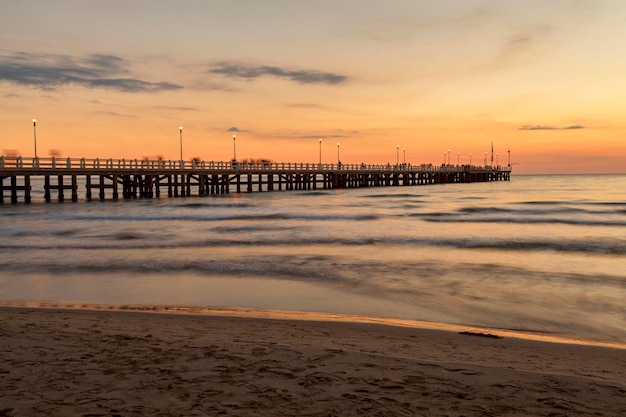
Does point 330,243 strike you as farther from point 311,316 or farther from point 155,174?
point 155,174

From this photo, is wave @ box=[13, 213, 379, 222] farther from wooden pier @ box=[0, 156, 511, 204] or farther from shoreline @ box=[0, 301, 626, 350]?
shoreline @ box=[0, 301, 626, 350]

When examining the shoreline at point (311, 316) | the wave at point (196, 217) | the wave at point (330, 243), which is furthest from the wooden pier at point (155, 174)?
the shoreline at point (311, 316)

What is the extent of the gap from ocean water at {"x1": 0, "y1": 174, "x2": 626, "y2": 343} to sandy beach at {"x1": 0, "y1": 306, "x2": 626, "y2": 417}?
1.97 metres

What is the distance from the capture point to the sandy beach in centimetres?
404

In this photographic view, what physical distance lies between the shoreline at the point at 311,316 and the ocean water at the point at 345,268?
0.33 meters

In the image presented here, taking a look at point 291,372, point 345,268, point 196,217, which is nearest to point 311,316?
point 291,372

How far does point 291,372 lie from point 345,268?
8.42 m

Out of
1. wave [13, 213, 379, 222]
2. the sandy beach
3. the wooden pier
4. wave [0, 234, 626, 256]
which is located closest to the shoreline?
the sandy beach

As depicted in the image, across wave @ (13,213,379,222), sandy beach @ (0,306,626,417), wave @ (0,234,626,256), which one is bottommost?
wave @ (0,234,626,256)

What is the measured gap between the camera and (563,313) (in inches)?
338

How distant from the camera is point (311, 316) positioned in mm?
7949

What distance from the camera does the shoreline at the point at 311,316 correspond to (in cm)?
691

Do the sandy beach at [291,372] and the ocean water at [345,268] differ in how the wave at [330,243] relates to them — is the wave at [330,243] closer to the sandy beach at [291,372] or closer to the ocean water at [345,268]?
the ocean water at [345,268]

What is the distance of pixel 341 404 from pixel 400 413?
447mm
